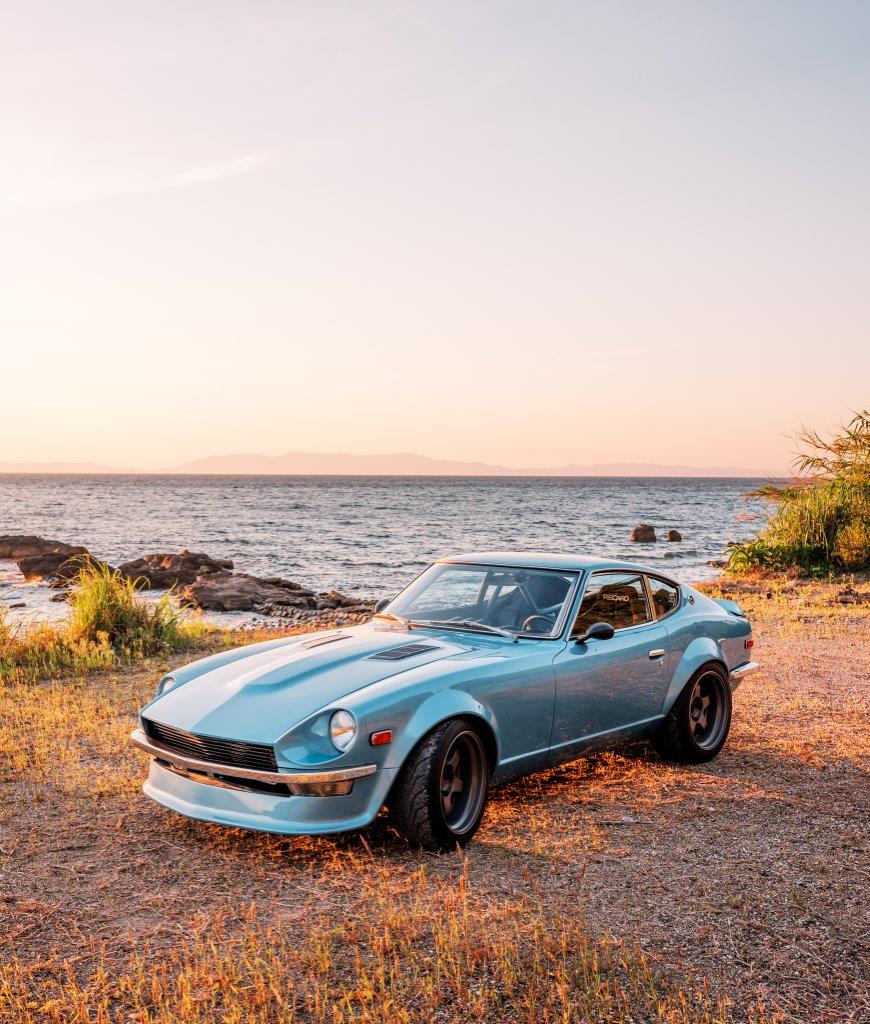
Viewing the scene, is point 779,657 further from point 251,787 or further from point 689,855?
point 251,787

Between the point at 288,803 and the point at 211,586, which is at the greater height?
the point at 288,803

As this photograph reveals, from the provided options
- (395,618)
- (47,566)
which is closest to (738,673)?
(395,618)

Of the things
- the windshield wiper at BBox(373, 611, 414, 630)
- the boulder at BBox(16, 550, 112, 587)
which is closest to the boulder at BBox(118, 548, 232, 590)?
the boulder at BBox(16, 550, 112, 587)

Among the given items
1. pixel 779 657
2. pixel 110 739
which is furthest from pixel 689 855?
pixel 779 657

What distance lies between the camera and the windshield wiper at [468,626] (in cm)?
584

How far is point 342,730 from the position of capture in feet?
15.2

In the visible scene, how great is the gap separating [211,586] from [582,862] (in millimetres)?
17606

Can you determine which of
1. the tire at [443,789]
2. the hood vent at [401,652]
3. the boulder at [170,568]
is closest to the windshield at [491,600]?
the hood vent at [401,652]

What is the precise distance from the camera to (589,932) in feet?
13.1

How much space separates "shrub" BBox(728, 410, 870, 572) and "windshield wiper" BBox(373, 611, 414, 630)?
15.5 metres

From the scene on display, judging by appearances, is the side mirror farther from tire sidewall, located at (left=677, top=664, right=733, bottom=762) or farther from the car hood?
tire sidewall, located at (left=677, top=664, right=733, bottom=762)

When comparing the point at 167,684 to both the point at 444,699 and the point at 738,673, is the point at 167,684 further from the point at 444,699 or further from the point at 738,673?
the point at 738,673

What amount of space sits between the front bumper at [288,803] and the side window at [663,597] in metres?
2.78

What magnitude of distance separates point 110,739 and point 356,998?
4.48m
